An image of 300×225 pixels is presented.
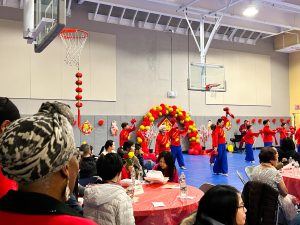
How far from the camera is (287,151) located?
268 inches

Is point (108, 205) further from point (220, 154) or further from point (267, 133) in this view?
point (267, 133)

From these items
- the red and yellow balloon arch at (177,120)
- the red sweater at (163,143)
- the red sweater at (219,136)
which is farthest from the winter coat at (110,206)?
the red and yellow balloon arch at (177,120)

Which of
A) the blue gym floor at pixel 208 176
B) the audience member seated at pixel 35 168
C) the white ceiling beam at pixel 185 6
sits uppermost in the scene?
the white ceiling beam at pixel 185 6

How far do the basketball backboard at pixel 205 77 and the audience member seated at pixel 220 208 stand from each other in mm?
11793

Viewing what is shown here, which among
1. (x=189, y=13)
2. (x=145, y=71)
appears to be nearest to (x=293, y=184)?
(x=189, y=13)

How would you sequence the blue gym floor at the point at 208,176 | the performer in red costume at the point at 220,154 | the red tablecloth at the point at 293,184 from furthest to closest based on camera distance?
the performer in red costume at the point at 220,154
the blue gym floor at the point at 208,176
the red tablecloth at the point at 293,184

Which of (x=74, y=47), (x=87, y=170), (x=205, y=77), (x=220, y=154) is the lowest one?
(x=220, y=154)

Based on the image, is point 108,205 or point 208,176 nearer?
point 108,205

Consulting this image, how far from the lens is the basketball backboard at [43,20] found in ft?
17.1

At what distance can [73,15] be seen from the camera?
15.1 m

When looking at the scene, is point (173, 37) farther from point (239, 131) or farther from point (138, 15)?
point (239, 131)

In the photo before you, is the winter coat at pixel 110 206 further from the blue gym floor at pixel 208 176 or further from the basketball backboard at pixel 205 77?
the basketball backboard at pixel 205 77

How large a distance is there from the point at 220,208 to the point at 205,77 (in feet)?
40.6

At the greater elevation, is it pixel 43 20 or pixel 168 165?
pixel 43 20
